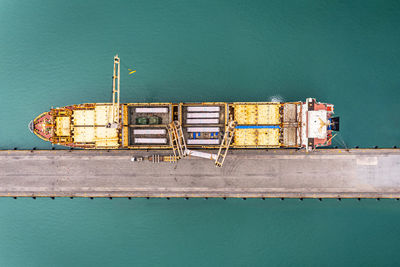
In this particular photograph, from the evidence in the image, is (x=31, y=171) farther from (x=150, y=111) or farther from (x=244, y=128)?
(x=244, y=128)

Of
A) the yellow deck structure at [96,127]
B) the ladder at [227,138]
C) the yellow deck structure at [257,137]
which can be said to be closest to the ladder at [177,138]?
the ladder at [227,138]

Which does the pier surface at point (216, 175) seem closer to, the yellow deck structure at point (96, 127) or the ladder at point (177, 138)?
the ladder at point (177, 138)

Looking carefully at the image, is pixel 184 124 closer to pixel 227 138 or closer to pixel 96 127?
pixel 227 138

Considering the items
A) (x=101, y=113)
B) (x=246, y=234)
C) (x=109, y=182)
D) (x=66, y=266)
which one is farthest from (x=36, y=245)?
(x=246, y=234)

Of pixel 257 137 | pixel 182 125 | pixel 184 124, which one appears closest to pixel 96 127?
pixel 182 125

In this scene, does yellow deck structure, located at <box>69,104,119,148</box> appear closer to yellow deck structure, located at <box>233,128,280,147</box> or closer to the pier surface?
the pier surface

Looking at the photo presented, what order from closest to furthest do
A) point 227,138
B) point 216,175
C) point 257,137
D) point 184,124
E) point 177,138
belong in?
point 227,138, point 257,137, point 177,138, point 184,124, point 216,175
